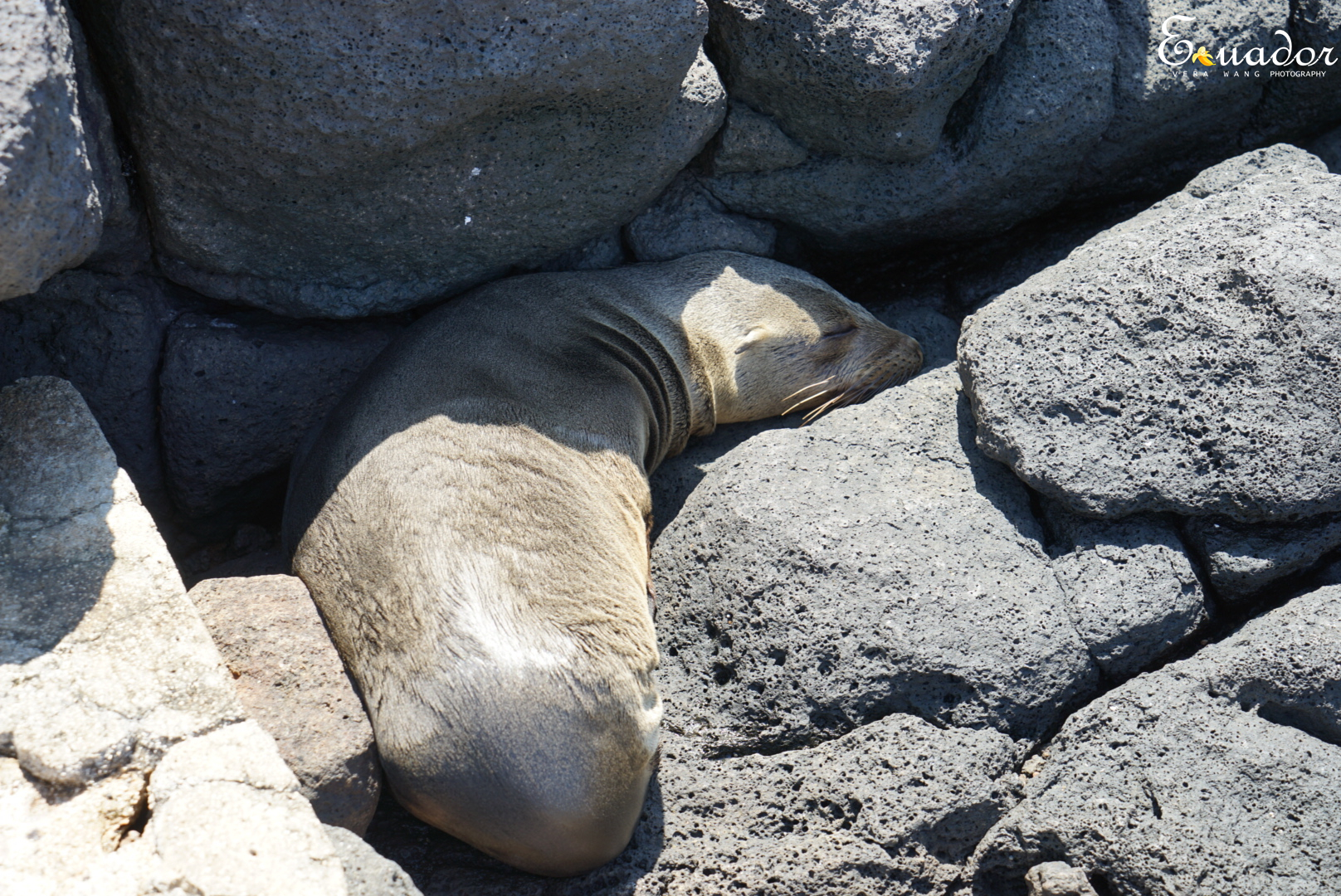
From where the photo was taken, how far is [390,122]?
131 inches

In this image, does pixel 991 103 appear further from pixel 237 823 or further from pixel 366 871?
pixel 237 823

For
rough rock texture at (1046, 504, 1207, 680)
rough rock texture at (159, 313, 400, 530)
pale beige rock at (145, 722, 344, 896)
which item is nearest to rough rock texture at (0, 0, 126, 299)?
rough rock texture at (159, 313, 400, 530)

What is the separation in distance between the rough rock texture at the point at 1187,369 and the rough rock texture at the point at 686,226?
49.4 inches

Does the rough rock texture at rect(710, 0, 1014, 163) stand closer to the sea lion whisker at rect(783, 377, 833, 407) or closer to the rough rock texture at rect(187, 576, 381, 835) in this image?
the sea lion whisker at rect(783, 377, 833, 407)

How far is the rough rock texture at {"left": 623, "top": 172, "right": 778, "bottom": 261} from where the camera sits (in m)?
4.43

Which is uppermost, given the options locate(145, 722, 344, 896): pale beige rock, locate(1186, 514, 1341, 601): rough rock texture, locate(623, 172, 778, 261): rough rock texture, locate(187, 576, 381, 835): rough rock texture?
locate(623, 172, 778, 261): rough rock texture

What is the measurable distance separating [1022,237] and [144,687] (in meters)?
3.92

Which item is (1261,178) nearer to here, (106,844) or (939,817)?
(939,817)

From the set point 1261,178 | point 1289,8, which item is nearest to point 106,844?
point 1261,178

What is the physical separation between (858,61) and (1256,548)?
2123 millimetres

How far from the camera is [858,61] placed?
3832mm

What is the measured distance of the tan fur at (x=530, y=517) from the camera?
9.84 feet

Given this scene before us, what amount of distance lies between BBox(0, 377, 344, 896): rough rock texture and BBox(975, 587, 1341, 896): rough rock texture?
2.05m

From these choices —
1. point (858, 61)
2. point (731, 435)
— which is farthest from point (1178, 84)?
point (731, 435)
